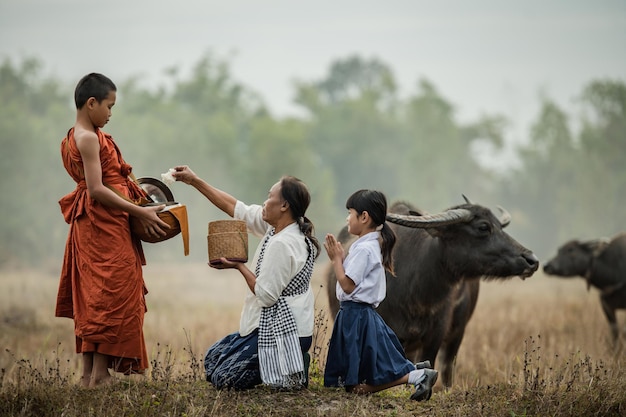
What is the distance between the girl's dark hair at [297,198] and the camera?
5598mm

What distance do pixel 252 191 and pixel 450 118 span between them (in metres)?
21.4

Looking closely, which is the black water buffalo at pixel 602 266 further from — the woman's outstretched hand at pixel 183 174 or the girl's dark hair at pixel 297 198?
the woman's outstretched hand at pixel 183 174

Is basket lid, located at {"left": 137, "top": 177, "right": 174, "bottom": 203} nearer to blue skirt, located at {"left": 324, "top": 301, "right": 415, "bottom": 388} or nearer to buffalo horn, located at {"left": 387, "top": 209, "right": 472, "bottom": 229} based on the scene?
blue skirt, located at {"left": 324, "top": 301, "right": 415, "bottom": 388}

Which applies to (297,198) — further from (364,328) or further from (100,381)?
(100,381)

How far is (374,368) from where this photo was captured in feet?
18.4

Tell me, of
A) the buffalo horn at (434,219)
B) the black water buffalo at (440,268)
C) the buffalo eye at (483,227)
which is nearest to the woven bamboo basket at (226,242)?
the buffalo horn at (434,219)

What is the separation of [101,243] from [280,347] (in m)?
1.41

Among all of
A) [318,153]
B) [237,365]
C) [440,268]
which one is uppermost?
[318,153]

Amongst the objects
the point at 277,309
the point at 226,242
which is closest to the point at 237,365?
the point at 277,309

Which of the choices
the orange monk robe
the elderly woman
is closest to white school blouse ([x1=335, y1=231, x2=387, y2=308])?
the elderly woman

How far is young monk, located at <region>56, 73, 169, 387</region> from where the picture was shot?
543 cm

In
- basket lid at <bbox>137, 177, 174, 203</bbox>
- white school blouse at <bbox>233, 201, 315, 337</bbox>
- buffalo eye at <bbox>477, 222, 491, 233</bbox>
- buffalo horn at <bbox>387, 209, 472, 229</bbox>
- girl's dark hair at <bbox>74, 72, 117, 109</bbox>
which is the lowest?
white school blouse at <bbox>233, 201, 315, 337</bbox>

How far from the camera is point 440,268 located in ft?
24.5

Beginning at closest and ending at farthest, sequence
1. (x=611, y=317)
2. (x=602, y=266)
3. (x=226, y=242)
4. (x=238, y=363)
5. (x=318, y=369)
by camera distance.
→ (x=226, y=242), (x=238, y=363), (x=318, y=369), (x=611, y=317), (x=602, y=266)
